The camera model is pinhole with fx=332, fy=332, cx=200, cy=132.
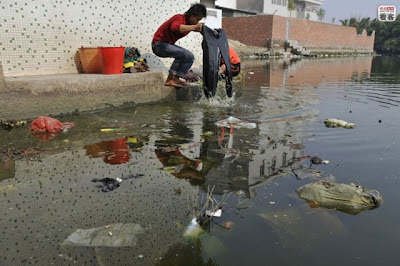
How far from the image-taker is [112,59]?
5672mm

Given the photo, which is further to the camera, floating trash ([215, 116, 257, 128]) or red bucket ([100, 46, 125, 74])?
red bucket ([100, 46, 125, 74])

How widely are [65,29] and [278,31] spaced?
29.9 meters

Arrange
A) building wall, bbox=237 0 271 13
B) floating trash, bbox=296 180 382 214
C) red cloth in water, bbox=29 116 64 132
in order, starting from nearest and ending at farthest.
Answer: floating trash, bbox=296 180 382 214 < red cloth in water, bbox=29 116 64 132 < building wall, bbox=237 0 271 13

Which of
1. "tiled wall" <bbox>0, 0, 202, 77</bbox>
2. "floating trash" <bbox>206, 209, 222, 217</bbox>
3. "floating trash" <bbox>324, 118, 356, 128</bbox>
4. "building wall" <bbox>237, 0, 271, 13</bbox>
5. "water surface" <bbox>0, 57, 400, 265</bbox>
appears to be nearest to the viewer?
"water surface" <bbox>0, 57, 400, 265</bbox>

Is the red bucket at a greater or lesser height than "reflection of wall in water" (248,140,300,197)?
greater

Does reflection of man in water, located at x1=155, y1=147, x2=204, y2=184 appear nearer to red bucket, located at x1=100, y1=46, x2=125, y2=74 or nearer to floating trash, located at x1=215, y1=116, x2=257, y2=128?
floating trash, located at x1=215, y1=116, x2=257, y2=128

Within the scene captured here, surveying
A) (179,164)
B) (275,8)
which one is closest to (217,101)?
(179,164)

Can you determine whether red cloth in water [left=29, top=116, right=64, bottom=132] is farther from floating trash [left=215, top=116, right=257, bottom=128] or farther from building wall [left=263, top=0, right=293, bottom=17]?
building wall [left=263, top=0, right=293, bottom=17]

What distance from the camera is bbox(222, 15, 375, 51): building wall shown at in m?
32.2

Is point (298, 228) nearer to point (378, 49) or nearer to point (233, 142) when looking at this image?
point (233, 142)

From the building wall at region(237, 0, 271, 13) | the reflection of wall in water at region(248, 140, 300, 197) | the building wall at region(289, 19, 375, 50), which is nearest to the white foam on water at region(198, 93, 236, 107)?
the reflection of wall in water at region(248, 140, 300, 197)

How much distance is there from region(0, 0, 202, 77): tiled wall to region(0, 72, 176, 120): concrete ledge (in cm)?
49

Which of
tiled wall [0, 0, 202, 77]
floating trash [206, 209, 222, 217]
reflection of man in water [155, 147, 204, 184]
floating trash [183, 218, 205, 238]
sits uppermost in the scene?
tiled wall [0, 0, 202, 77]

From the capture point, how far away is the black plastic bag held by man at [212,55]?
5594 mm
